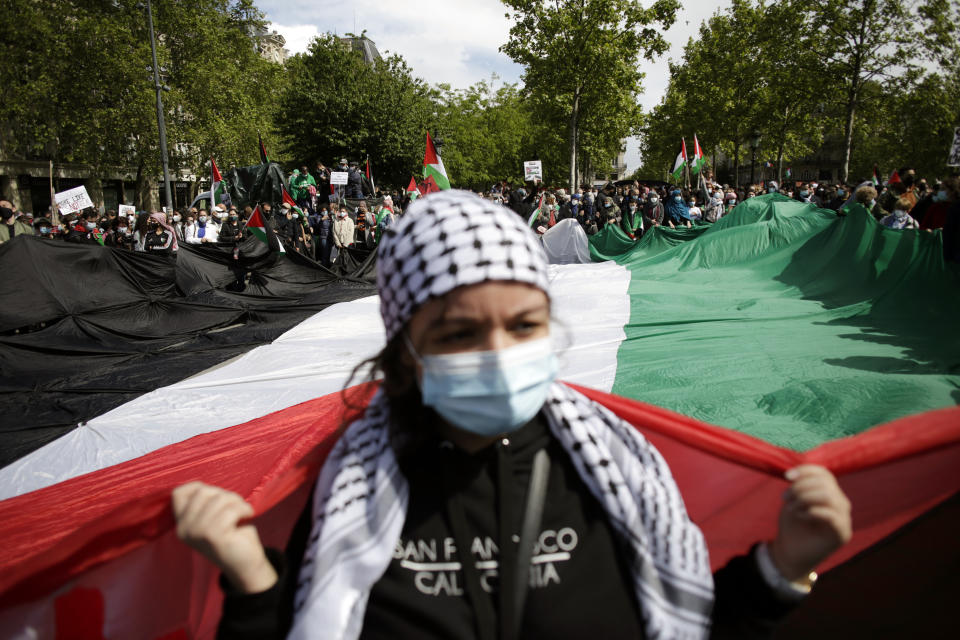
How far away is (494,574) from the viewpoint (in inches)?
47.7

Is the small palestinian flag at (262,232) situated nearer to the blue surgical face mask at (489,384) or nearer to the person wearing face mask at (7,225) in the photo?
the person wearing face mask at (7,225)

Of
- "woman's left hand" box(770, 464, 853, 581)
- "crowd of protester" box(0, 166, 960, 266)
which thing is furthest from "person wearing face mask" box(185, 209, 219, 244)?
"woman's left hand" box(770, 464, 853, 581)

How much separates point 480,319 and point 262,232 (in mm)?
12309

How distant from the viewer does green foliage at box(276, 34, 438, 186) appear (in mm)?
35062

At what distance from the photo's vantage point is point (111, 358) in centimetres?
699

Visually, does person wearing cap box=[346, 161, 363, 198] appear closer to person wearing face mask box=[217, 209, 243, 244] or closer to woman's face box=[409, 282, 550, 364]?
person wearing face mask box=[217, 209, 243, 244]

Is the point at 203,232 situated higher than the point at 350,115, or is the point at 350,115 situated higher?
the point at 350,115

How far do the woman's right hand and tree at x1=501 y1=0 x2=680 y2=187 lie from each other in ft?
95.4

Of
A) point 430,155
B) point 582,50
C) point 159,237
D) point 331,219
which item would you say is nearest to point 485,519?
point 430,155

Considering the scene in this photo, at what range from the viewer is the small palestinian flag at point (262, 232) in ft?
40.6

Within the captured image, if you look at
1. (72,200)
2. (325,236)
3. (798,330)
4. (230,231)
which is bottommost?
(798,330)

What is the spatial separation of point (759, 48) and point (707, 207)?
766 inches

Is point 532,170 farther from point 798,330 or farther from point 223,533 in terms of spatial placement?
point 223,533

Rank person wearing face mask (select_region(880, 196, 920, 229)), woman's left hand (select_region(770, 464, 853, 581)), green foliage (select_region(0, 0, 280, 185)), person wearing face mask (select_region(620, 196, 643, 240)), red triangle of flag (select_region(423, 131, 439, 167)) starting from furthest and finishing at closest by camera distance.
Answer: green foliage (select_region(0, 0, 280, 185)) < person wearing face mask (select_region(620, 196, 643, 240)) < red triangle of flag (select_region(423, 131, 439, 167)) < person wearing face mask (select_region(880, 196, 920, 229)) < woman's left hand (select_region(770, 464, 853, 581))
